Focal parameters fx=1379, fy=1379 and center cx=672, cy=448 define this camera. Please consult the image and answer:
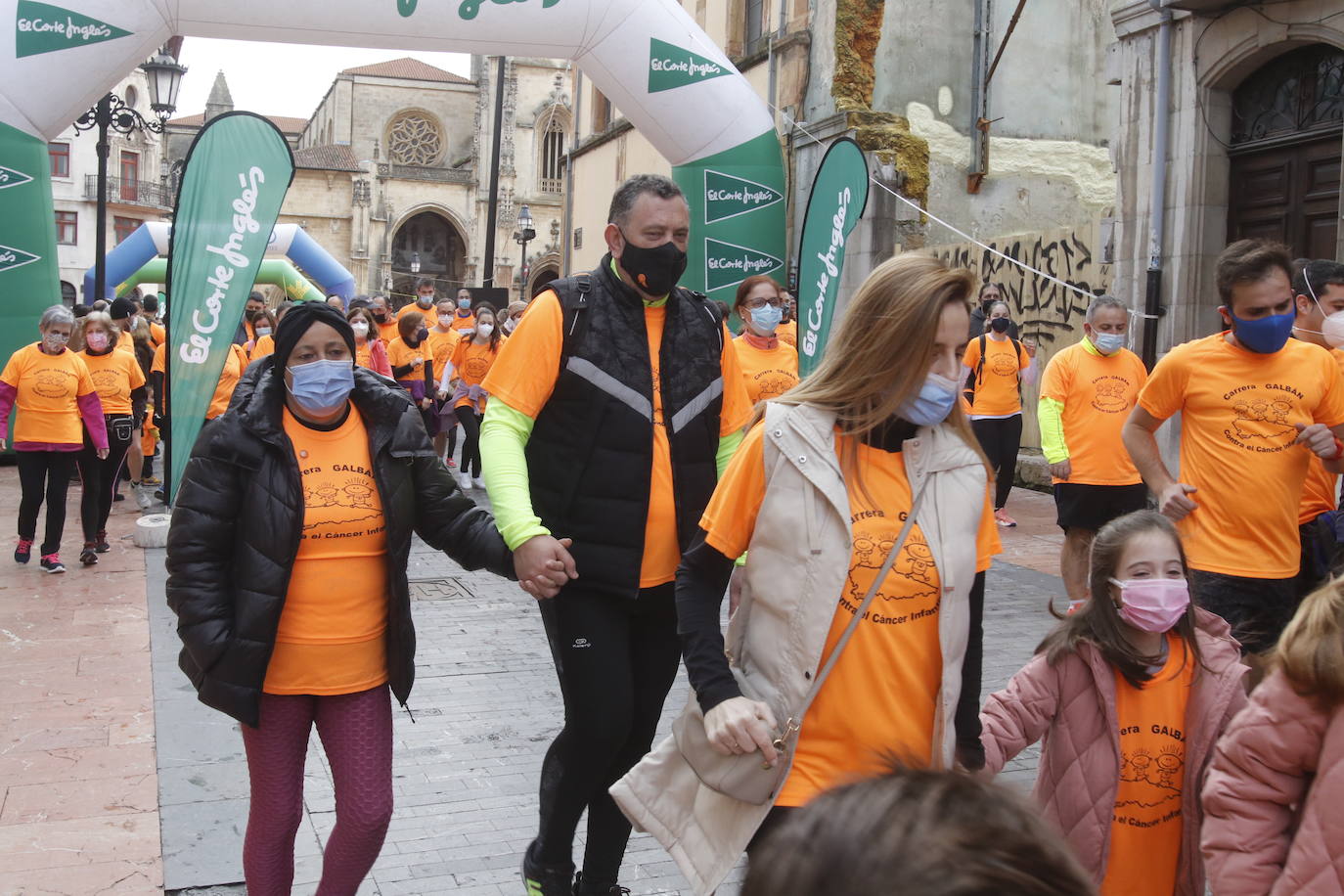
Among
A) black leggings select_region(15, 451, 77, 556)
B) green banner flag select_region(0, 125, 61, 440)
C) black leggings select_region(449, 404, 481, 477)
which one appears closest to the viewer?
black leggings select_region(15, 451, 77, 556)

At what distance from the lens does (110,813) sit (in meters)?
4.94

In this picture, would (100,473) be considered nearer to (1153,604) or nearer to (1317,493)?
(1317,493)

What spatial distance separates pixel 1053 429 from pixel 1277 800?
202 inches

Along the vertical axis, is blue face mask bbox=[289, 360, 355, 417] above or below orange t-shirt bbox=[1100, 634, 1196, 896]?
above

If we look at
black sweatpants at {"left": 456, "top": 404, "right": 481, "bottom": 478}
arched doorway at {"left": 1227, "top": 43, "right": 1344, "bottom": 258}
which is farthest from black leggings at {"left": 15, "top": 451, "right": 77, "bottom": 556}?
arched doorway at {"left": 1227, "top": 43, "right": 1344, "bottom": 258}

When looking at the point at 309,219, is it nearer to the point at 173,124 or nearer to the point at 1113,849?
the point at 173,124

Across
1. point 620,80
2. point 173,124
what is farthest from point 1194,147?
point 173,124

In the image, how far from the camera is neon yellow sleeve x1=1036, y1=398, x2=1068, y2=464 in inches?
298

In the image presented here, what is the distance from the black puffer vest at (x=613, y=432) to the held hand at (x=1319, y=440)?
2.13 metres

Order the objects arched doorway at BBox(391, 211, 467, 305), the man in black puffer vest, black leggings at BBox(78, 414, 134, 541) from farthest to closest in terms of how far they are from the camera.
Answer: arched doorway at BBox(391, 211, 467, 305), black leggings at BBox(78, 414, 134, 541), the man in black puffer vest

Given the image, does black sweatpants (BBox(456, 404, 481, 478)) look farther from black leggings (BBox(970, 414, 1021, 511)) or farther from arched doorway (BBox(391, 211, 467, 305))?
arched doorway (BBox(391, 211, 467, 305))

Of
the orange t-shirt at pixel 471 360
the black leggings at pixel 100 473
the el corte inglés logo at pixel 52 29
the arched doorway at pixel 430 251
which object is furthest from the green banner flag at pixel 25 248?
the arched doorway at pixel 430 251

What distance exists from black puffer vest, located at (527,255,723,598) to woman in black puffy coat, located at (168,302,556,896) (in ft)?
0.82

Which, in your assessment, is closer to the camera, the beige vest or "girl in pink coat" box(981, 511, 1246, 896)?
the beige vest
